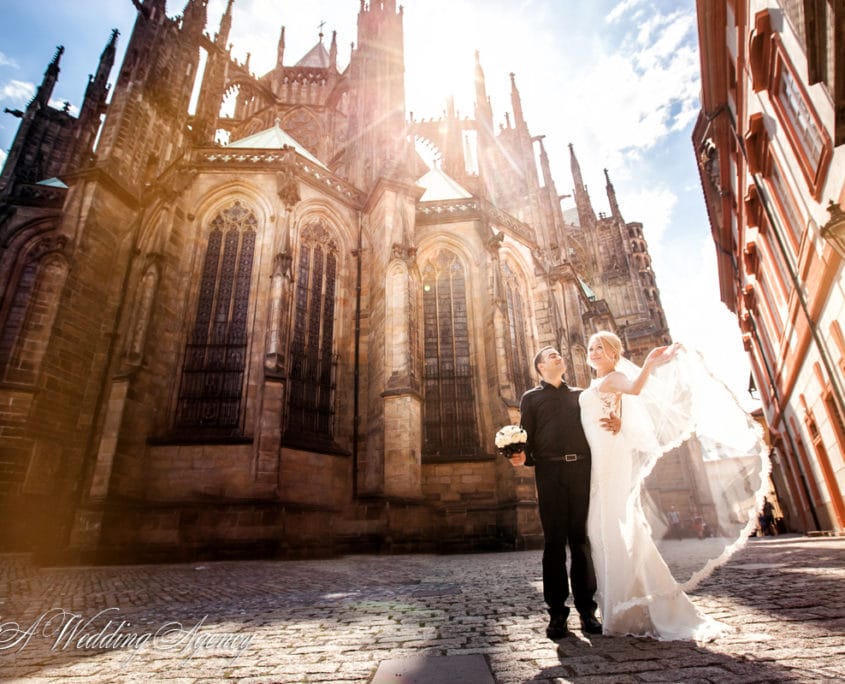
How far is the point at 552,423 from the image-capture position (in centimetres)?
283

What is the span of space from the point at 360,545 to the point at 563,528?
8.34 meters

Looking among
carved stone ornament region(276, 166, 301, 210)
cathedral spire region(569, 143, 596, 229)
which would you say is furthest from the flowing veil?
cathedral spire region(569, 143, 596, 229)

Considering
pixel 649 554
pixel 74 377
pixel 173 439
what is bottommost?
pixel 649 554

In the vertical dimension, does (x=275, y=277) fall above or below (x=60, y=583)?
above

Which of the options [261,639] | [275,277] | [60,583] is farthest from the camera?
[275,277]

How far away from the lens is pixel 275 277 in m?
11.3

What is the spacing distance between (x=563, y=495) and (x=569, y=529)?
196mm

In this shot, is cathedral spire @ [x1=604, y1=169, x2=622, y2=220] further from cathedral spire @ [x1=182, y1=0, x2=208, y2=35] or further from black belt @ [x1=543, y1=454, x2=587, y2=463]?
black belt @ [x1=543, y1=454, x2=587, y2=463]

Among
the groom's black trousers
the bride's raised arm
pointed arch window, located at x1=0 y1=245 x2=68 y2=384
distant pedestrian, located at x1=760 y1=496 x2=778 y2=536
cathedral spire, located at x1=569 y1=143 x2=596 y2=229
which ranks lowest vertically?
distant pedestrian, located at x1=760 y1=496 x2=778 y2=536

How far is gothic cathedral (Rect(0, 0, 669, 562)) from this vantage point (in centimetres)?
968

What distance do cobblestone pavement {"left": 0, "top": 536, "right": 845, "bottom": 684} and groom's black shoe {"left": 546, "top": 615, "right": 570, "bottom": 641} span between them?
0.06 meters

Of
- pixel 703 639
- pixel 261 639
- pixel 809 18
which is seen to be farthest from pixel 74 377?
pixel 809 18

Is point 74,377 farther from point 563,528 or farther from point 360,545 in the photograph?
point 563,528

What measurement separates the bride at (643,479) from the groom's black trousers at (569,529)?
0.22ft
